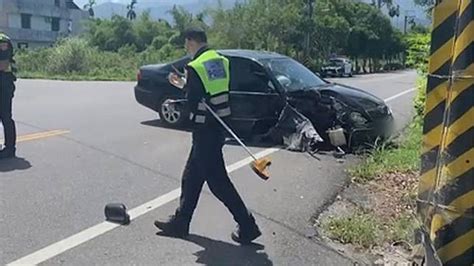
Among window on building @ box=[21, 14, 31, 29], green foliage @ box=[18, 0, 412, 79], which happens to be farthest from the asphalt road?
window on building @ box=[21, 14, 31, 29]

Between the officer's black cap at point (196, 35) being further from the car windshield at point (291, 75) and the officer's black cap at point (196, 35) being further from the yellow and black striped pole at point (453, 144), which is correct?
the car windshield at point (291, 75)

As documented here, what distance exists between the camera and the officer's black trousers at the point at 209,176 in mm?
5180

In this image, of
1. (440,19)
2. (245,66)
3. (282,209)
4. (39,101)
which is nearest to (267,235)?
(282,209)

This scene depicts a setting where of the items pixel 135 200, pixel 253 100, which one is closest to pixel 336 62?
pixel 253 100

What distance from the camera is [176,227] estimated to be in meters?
5.30

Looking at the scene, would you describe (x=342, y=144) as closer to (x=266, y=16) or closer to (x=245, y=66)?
(x=245, y=66)

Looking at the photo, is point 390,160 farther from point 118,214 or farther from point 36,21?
point 36,21

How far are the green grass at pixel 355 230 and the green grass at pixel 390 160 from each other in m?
1.88

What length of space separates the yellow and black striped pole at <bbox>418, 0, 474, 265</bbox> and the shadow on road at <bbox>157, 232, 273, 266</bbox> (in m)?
1.35

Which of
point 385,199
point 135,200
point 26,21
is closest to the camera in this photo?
point 135,200

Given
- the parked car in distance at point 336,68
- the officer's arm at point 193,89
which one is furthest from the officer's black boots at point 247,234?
the parked car in distance at point 336,68

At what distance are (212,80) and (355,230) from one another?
190 cm

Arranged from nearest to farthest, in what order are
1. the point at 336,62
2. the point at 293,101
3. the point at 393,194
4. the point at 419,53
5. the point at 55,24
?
the point at 393,194
the point at 293,101
the point at 419,53
the point at 336,62
the point at 55,24

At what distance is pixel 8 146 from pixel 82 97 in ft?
32.7
